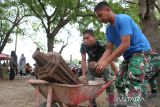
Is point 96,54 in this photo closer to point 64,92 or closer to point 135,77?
point 64,92

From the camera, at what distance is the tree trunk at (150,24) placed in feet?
30.5

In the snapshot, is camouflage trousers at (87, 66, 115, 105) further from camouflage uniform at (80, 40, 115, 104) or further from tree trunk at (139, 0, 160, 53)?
tree trunk at (139, 0, 160, 53)

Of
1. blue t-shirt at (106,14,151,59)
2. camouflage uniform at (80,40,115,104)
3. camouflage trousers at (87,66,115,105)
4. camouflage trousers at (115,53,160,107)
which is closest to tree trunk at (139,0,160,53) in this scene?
camouflage trousers at (87,66,115,105)

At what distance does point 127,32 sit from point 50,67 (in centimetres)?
117

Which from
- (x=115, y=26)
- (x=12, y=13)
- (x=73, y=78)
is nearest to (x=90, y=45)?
(x=73, y=78)

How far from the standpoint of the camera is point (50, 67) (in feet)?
17.1

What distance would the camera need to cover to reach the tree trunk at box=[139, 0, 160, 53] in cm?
930

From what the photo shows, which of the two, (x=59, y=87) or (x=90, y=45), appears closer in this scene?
(x=59, y=87)

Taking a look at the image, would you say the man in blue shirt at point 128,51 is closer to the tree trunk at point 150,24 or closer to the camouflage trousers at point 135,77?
the camouflage trousers at point 135,77

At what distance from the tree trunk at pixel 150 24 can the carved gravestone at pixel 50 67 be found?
173 inches

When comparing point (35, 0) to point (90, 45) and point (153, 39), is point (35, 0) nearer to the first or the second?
point (153, 39)

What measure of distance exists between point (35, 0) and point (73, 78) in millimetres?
21968

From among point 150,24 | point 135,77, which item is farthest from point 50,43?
point 135,77

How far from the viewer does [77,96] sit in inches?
213
